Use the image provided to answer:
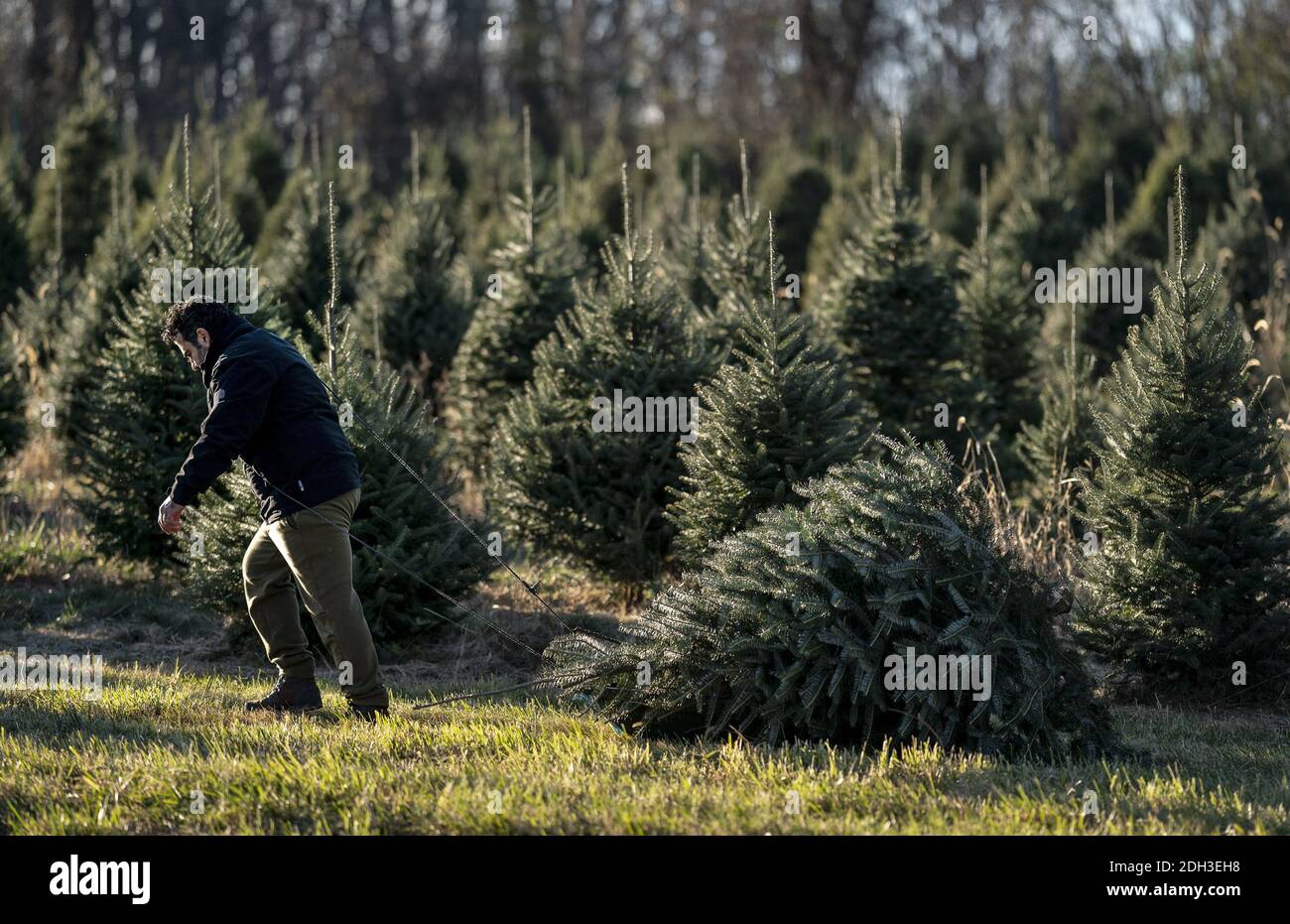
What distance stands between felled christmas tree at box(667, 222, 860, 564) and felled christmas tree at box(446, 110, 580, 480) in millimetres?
3990

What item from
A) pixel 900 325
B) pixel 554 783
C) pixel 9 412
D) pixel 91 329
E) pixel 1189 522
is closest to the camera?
pixel 554 783

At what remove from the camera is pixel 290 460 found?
646 cm

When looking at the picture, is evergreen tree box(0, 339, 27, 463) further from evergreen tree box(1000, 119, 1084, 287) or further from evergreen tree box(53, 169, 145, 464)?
evergreen tree box(1000, 119, 1084, 287)

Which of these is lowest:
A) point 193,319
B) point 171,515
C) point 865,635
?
point 865,635

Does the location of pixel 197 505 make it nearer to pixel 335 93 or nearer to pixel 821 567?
pixel 821 567

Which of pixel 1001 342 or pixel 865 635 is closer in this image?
pixel 865 635

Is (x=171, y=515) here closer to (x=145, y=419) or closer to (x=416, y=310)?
(x=145, y=419)

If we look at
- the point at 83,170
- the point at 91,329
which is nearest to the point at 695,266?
the point at 91,329

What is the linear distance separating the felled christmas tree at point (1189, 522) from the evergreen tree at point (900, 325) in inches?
163

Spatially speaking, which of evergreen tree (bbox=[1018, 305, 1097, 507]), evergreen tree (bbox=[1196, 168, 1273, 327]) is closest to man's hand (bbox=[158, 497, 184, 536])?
evergreen tree (bbox=[1018, 305, 1097, 507])

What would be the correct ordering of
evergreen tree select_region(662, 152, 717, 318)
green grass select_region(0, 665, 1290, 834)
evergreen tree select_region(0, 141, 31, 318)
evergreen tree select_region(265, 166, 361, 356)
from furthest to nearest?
evergreen tree select_region(0, 141, 31, 318) < evergreen tree select_region(265, 166, 361, 356) < evergreen tree select_region(662, 152, 717, 318) < green grass select_region(0, 665, 1290, 834)

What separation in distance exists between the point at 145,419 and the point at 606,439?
3.17 meters

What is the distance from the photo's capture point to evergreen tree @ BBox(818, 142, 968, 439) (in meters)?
11.7

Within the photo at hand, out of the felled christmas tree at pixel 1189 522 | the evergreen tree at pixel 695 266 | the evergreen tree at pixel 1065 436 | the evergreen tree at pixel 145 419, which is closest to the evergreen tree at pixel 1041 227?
the evergreen tree at pixel 695 266
